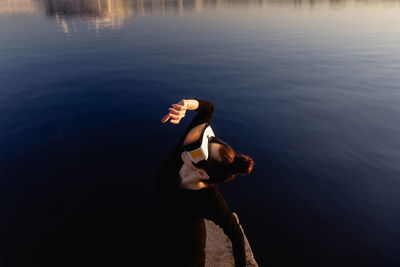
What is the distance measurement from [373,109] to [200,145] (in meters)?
13.6

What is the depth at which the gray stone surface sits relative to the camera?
13.4 ft

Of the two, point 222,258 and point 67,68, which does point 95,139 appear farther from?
point 67,68

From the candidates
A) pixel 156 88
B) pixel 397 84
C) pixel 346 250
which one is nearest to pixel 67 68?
pixel 156 88

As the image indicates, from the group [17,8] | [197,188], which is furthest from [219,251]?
[17,8]

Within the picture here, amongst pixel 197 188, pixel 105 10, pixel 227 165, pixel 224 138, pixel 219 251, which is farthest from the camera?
pixel 105 10

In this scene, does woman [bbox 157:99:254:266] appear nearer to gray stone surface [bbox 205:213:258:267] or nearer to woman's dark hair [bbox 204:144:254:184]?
woman's dark hair [bbox 204:144:254:184]

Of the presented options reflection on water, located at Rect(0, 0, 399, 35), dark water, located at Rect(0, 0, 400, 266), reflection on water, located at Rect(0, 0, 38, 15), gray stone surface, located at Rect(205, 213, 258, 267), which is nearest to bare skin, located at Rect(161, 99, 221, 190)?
dark water, located at Rect(0, 0, 400, 266)

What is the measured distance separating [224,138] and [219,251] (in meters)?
6.41

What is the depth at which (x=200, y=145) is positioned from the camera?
233cm

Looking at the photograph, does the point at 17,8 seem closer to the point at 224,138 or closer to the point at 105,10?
the point at 105,10

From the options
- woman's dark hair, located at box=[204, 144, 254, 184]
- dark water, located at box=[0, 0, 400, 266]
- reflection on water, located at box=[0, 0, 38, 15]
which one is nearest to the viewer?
woman's dark hair, located at box=[204, 144, 254, 184]

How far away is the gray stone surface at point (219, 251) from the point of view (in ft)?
13.4

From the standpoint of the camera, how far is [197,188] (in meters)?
2.51

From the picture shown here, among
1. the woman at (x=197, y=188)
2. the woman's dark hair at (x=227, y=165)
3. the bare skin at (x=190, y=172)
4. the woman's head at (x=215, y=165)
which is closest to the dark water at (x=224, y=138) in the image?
the woman at (x=197, y=188)
